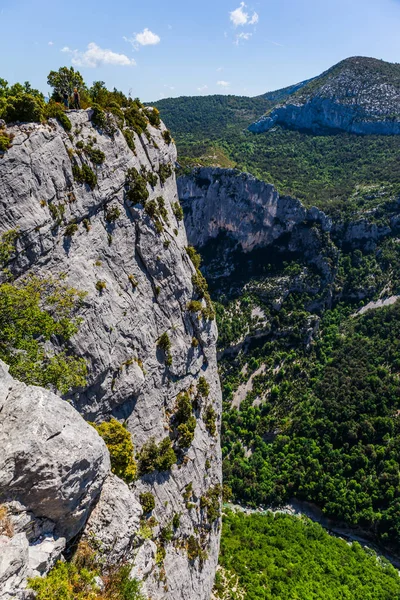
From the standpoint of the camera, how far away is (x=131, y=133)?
134ft

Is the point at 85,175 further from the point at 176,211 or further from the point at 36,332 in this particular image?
the point at 176,211

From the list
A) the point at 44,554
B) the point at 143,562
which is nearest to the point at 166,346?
the point at 143,562

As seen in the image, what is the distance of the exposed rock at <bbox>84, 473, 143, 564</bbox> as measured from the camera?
1920 centimetres

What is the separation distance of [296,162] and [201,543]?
524ft

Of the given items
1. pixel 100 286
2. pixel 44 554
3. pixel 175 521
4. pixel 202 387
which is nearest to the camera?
pixel 44 554

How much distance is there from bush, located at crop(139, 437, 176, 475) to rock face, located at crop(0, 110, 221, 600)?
807 millimetres

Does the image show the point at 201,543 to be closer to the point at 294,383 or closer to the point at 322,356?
the point at 294,383

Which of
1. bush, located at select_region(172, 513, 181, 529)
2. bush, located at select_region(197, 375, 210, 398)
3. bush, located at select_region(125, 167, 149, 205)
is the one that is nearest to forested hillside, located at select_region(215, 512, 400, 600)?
bush, located at select_region(172, 513, 181, 529)

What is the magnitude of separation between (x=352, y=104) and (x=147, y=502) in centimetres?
20611

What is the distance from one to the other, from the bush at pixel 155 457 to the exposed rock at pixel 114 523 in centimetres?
1014

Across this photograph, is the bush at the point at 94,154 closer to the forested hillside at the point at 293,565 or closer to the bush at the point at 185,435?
the bush at the point at 185,435

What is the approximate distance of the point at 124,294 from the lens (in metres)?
34.1

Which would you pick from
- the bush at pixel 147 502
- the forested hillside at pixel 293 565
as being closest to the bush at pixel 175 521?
the bush at pixel 147 502

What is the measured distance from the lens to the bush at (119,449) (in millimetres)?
26402
